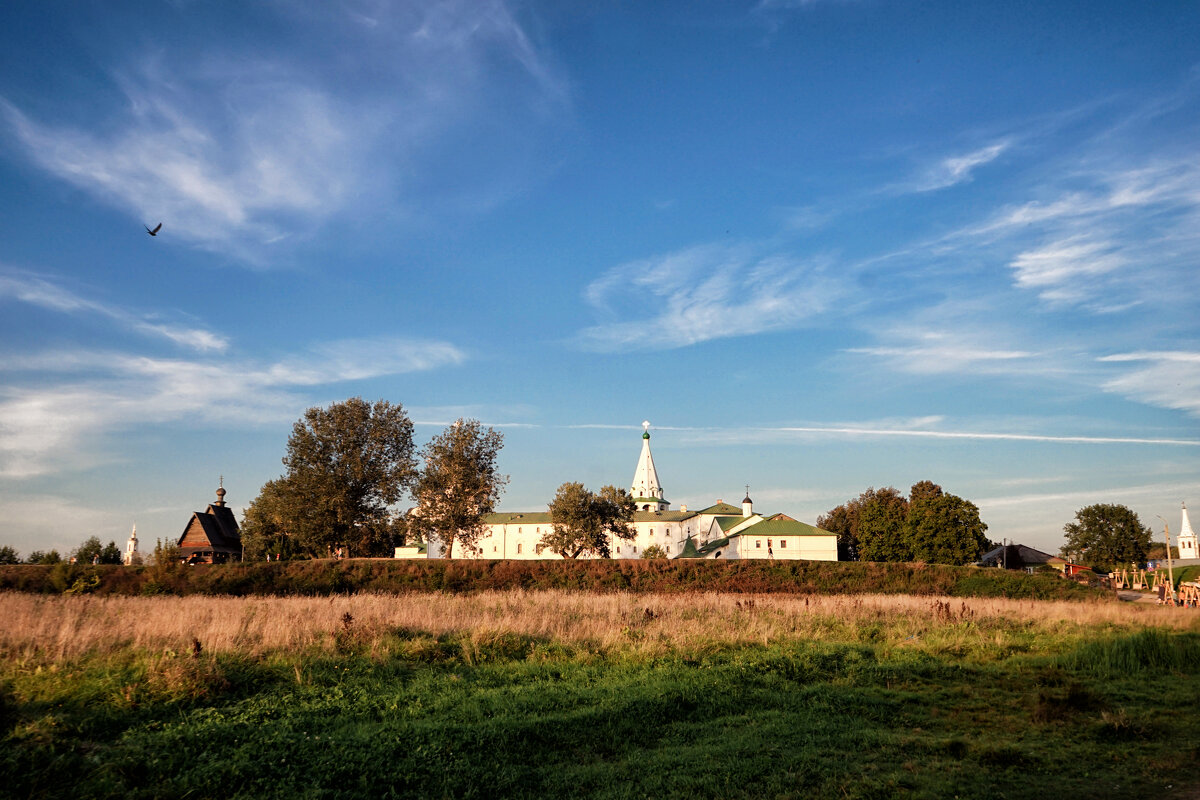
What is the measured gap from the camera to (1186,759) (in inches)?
319

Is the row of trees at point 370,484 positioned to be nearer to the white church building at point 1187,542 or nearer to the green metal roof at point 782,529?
the green metal roof at point 782,529

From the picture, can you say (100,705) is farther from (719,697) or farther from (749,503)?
(749,503)

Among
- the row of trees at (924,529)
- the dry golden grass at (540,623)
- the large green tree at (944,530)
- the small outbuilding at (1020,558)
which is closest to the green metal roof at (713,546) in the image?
the row of trees at (924,529)

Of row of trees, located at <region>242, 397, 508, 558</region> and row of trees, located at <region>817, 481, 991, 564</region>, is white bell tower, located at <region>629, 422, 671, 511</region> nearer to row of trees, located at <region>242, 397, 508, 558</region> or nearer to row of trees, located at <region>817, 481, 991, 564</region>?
row of trees, located at <region>817, 481, 991, 564</region>

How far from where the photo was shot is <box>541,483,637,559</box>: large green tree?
2817 inches

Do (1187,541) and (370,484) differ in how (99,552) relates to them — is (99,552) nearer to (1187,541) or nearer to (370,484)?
(370,484)

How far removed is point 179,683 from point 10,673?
7.41 ft

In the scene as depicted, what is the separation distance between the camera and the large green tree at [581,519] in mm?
71562

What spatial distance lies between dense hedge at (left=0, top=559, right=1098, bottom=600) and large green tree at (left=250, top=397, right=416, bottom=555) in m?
9.73

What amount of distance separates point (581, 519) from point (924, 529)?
103 ft

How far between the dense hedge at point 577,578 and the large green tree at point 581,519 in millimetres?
31843

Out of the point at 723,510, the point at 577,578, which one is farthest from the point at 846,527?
the point at 577,578

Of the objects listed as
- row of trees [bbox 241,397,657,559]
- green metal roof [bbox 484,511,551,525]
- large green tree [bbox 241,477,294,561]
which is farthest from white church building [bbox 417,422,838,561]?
row of trees [bbox 241,397,657,559]

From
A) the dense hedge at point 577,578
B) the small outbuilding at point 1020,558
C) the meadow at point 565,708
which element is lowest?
the small outbuilding at point 1020,558
